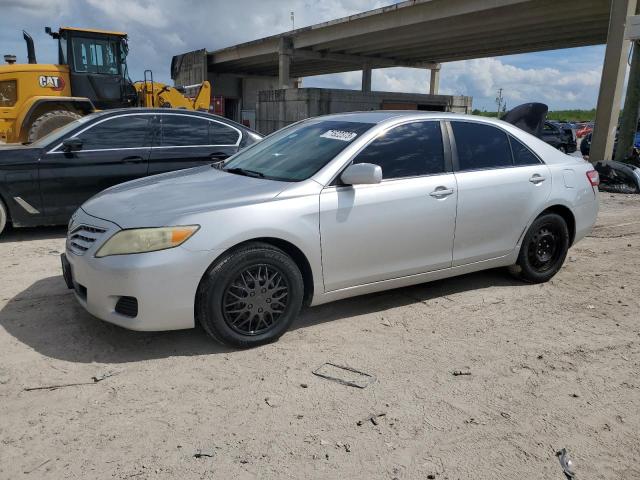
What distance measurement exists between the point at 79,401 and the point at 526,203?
148 inches

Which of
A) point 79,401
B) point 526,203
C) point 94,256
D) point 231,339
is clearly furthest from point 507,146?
point 79,401

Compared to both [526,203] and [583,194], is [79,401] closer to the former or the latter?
[526,203]

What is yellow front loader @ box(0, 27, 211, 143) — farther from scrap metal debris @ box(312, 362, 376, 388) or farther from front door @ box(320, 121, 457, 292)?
scrap metal debris @ box(312, 362, 376, 388)

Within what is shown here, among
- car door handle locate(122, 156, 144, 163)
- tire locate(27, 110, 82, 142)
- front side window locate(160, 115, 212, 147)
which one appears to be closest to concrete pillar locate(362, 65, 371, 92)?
tire locate(27, 110, 82, 142)

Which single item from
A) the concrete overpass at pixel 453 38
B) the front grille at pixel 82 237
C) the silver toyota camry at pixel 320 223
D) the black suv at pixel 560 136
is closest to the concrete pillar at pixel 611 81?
the concrete overpass at pixel 453 38

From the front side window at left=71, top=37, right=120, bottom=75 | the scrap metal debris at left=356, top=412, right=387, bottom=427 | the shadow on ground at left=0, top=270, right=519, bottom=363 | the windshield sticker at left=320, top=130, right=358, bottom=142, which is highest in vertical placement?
the front side window at left=71, top=37, right=120, bottom=75

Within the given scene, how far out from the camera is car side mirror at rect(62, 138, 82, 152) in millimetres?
6348

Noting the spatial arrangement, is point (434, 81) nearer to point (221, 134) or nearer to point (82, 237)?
point (221, 134)

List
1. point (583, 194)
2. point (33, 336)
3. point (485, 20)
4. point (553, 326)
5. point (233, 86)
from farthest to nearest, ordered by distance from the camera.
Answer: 1. point (233, 86)
2. point (485, 20)
3. point (583, 194)
4. point (553, 326)
5. point (33, 336)

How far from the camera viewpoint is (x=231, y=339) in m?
3.48

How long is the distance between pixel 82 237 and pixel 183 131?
3.77m

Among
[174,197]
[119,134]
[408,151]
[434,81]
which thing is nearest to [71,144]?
[119,134]

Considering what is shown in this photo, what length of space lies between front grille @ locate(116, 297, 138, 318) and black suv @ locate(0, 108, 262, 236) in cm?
349

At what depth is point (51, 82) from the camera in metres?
13.0
